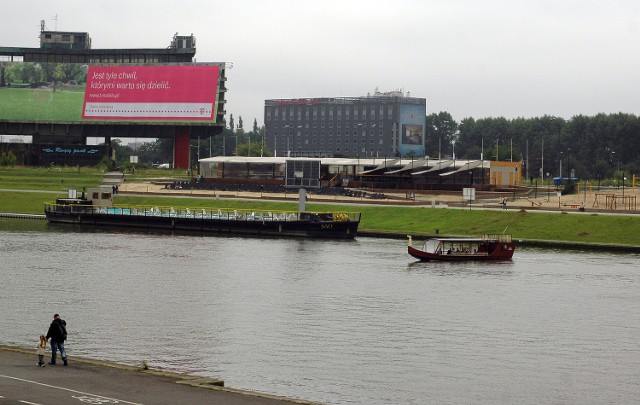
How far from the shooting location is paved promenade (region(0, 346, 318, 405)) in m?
36.8

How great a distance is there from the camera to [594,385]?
46.5 metres

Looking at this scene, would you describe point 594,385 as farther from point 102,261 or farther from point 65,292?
point 102,261

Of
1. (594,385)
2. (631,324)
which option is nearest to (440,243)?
(631,324)

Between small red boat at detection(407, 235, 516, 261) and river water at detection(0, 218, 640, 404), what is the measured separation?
2514 mm

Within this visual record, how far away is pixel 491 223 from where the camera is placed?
11975 centimetres

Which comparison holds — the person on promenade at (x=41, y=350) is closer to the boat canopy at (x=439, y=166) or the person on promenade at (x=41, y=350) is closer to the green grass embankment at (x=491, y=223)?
the green grass embankment at (x=491, y=223)

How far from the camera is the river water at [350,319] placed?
153 ft

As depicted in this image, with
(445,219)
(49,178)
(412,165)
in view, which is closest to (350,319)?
(445,219)

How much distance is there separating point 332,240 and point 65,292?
49703 millimetres

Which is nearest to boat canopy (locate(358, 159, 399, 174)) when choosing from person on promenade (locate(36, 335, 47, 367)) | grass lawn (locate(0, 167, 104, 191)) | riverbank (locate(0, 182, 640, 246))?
riverbank (locate(0, 182, 640, 246))

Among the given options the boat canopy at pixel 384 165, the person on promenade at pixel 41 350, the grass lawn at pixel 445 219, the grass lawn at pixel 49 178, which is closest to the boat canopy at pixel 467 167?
the boat canopy at pixel 384 165

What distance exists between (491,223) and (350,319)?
60.4m

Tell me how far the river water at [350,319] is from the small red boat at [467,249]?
8.25 feet

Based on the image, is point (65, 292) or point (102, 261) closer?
point (65, 292)
